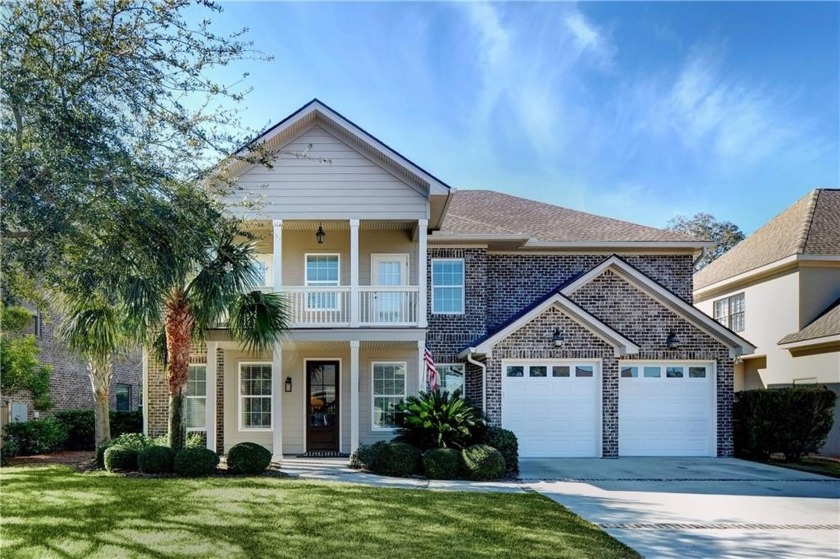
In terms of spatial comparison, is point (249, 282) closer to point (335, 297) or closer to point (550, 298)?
point (335, 297)

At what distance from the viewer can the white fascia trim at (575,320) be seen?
46.5 feet

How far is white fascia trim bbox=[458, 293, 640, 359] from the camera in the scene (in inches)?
558

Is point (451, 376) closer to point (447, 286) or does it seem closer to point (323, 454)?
point (447, 286)

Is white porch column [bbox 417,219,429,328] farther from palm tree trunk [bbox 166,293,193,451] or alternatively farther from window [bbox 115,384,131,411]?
window [bbox 115,384,131,411]

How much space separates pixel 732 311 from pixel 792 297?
11.4ft

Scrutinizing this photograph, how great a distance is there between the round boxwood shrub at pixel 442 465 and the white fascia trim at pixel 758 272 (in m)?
11.8

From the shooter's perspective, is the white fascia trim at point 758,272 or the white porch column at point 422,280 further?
the white fascia trim at point 758,272

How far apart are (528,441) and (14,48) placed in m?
12.2

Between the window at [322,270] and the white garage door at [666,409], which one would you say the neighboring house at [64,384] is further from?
the white garage door at [666,409]

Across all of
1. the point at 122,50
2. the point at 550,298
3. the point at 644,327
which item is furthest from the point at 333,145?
the point at 644,327

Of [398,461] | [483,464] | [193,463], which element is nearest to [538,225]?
[483,464]

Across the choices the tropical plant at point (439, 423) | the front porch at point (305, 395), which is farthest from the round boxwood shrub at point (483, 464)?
the front porch at point (305, 395)

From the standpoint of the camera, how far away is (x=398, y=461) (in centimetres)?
1181

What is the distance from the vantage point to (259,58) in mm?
8188
